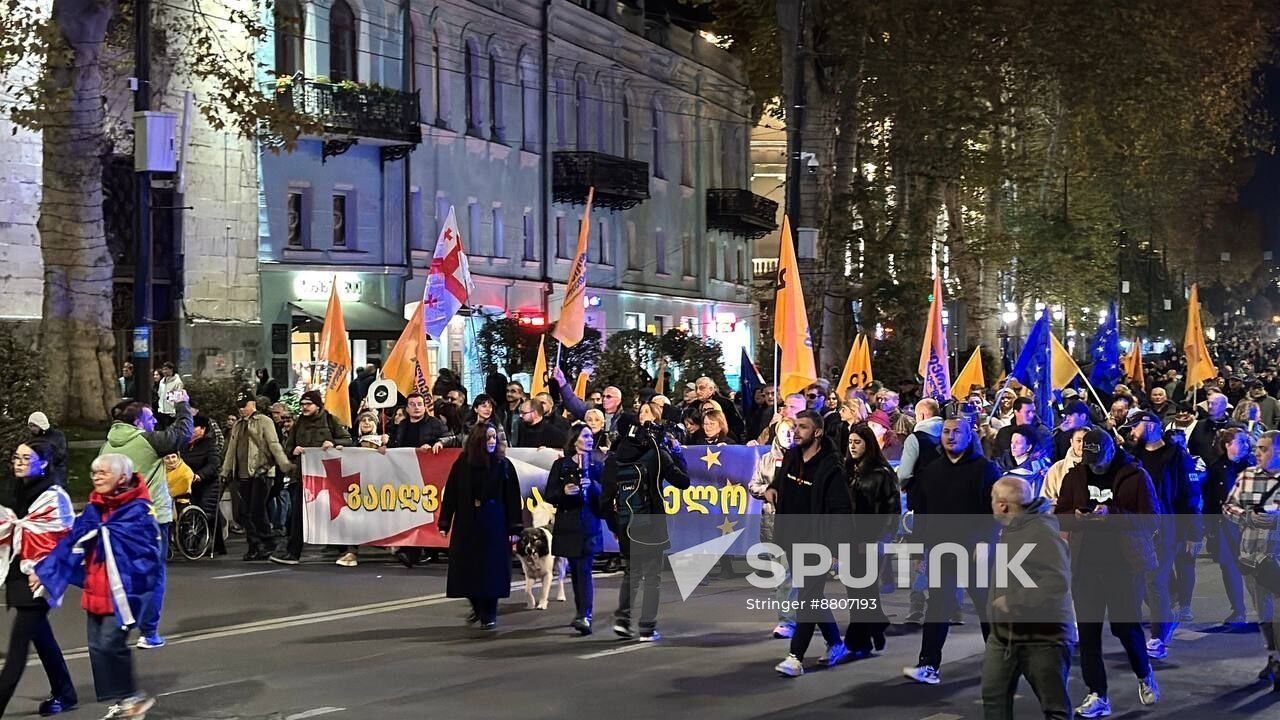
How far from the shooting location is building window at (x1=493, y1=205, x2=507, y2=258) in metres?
45.0

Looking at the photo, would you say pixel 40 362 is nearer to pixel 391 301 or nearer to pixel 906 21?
pixel 391 301

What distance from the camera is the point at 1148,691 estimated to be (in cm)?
1074

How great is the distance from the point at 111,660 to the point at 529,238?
1465 inches

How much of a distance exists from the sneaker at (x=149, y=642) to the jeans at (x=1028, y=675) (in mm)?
6549

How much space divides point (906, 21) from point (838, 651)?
87.2ft

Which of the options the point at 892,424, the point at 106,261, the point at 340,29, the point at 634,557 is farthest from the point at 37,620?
the point at 340,29

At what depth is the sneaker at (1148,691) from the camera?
35.1 ft

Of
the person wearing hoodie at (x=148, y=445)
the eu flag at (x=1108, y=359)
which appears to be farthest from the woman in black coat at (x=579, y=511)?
the eu flag at (x=1108, y=359)

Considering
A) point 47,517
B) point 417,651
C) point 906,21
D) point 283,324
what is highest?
point 906,21

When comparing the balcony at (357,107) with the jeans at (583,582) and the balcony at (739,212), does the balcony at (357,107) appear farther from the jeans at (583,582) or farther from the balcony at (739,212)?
the jeans at (583,582)

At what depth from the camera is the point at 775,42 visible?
40875mm

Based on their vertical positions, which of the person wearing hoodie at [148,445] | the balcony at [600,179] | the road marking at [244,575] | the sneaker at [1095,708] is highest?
the balcony at [600,179]

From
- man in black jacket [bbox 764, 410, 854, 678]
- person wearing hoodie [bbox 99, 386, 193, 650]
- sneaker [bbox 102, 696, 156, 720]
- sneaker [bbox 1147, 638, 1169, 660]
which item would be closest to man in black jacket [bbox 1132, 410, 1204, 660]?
sneaker [bbox 1147, 638, 1169, 660]

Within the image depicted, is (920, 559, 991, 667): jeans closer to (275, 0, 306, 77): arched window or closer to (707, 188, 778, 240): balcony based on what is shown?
(275, 0, 306, 77): arched window
